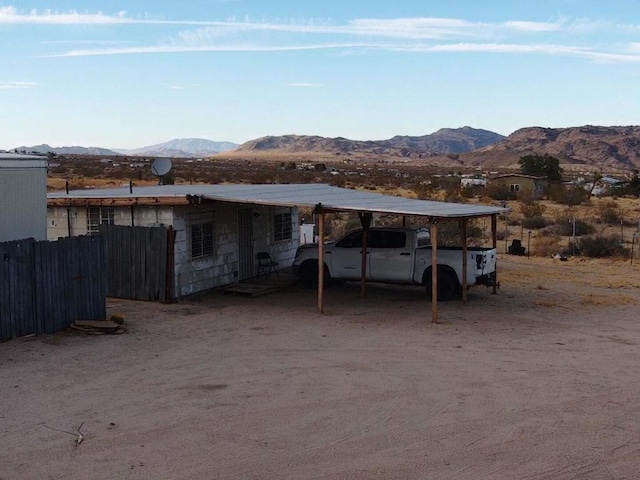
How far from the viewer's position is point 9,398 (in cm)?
1028

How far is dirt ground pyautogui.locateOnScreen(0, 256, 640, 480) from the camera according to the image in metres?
8.03

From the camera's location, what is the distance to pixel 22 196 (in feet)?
51.2

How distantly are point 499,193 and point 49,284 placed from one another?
141 ft

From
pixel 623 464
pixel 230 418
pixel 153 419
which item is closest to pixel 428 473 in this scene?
pixel 623 464

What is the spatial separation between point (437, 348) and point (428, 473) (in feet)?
19.9

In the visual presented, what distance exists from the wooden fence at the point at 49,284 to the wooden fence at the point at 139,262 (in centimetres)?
286

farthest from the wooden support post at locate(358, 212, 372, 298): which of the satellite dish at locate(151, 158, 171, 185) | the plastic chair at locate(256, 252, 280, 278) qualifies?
the satellite dish at locate(151, 158, 171, 185)

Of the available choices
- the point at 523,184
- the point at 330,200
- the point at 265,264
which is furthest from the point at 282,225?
the point at 523,184

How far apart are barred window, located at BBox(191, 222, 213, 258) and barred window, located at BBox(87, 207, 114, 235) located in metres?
2.11

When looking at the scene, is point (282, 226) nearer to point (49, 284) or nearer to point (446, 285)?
point (446, 285)

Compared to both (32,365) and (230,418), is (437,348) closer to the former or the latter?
(230,418)

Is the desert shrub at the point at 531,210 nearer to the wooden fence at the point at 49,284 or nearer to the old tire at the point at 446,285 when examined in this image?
the old tire at the point at 446,285

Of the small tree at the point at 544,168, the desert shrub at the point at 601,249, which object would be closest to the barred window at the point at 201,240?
the desert shrub at the point at 601,249

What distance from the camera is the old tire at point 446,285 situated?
1881 cm
